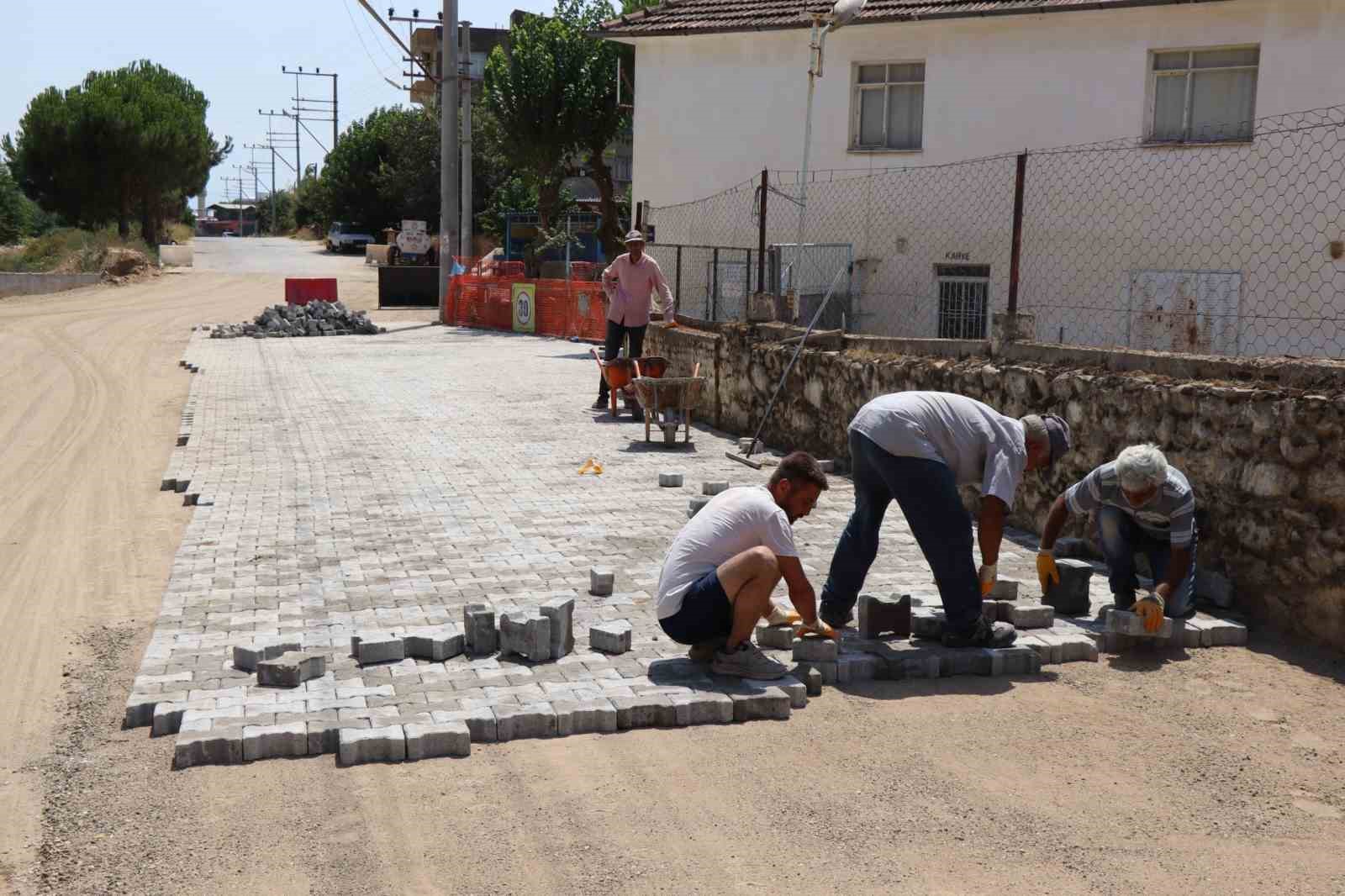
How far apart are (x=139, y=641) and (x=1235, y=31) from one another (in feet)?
51.3

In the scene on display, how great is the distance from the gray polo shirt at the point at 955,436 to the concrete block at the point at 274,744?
2964 mm

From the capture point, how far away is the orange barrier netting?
2683 cm

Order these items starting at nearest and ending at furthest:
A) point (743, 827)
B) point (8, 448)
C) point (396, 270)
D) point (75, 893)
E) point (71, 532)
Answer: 1. point (75, 893)
2. point (743, 827)
3. point (71, 532)
4. point (8, 448)
5. point (396, 270)

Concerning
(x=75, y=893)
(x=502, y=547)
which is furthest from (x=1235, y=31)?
(x=75, y=893)

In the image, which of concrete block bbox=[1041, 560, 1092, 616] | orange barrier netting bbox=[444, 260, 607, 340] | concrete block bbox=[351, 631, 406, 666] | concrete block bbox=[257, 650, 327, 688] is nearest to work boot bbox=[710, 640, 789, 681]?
concrete block bbox=[351, 631, 406, 666]

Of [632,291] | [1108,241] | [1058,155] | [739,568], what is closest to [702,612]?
[739,568]

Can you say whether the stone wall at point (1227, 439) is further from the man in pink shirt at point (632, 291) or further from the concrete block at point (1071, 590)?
the man in pink shirt at point (632, 291)

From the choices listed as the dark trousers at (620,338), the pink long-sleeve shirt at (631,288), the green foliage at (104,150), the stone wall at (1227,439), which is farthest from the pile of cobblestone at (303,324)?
the green foliage at (104,150)

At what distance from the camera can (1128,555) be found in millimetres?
7242

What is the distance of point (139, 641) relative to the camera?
698 cm

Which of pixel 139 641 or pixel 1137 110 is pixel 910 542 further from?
pixel 1137 110

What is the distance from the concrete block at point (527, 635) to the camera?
6.23 metres

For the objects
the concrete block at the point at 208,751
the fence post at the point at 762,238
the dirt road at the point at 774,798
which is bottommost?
the dirt road at the point at 774,798

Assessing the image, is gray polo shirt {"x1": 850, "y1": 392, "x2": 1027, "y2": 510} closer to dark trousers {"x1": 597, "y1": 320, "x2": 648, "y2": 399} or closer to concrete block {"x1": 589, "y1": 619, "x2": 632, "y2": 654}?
concrete block {"x1": 589, "y1": 619, "x2": 632, "y2": 654}
